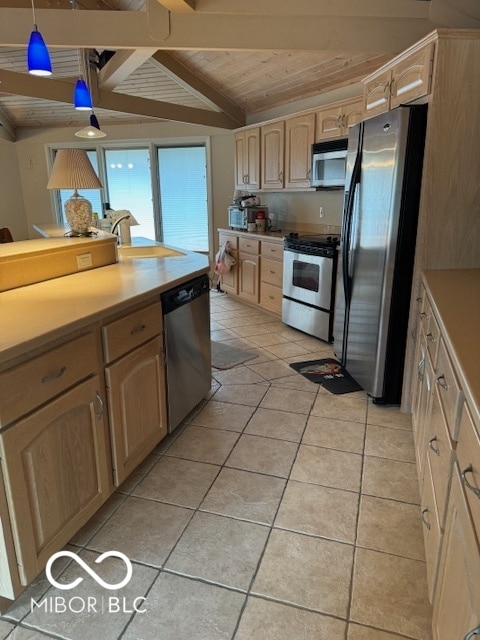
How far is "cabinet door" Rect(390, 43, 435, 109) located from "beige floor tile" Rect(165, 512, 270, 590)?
2.37 meters

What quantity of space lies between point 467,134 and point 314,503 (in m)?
2.07

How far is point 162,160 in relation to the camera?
6.42 metres

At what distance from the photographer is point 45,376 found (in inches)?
55.9

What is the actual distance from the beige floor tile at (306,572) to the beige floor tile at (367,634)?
6 cm

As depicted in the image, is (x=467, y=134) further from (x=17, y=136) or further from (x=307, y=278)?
(x=17, y=136)

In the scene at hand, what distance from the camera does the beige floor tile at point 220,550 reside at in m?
1.58

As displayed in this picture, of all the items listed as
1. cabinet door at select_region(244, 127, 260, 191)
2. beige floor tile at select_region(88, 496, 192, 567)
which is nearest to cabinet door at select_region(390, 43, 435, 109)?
beige floor tile at select_region(88, 496, 192, 567)

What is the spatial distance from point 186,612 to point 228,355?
239 centimetres

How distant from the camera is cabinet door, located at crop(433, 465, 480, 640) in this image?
0.85 meters

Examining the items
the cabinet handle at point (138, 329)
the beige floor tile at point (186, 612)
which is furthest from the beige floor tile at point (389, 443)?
the cabinet handle at point (138, 329)

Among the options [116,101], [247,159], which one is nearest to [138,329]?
[116,101]

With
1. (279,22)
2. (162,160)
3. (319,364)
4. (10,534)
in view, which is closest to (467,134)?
(279,22)

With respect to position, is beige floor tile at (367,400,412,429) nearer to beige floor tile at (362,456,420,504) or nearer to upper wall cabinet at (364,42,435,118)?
beige floor tile at (362,456,420,504)

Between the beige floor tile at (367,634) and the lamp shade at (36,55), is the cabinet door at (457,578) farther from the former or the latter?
the lamp shade at (36,55)
